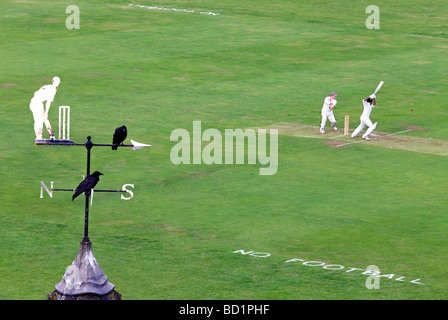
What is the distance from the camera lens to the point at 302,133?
44.4 meters

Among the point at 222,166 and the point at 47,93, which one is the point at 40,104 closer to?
the point at 47,93

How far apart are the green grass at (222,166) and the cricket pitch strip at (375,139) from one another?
26.1 inches

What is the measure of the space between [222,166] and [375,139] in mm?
8549

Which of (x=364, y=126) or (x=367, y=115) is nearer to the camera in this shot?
(x=367, y=115)

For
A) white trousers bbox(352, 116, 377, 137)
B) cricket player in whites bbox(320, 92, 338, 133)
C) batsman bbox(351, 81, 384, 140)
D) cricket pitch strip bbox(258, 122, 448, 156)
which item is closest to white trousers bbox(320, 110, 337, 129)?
cricket player in whites bbox(320, 92, 338, 133)

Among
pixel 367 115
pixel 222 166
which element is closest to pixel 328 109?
pixel 367 115

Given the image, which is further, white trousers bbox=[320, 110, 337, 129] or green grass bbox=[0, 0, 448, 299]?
white trousers bbox=[320, 110, 337, 129]

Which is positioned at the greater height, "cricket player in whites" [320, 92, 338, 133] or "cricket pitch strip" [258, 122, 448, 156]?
"cricket player in whites" [320, 92, 338, 133]

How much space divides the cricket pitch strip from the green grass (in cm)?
66

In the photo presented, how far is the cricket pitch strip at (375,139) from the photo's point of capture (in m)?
42.0

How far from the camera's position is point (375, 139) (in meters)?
43.4

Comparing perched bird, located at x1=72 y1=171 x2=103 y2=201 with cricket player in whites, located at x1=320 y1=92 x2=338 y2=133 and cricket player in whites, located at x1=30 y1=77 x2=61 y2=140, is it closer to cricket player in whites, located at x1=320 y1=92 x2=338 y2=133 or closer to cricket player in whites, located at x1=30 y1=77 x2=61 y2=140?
cricket player in whites, located at x1=30 y1=77 x2=61 y2=140

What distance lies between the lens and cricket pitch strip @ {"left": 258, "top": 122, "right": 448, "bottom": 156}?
42000mm
